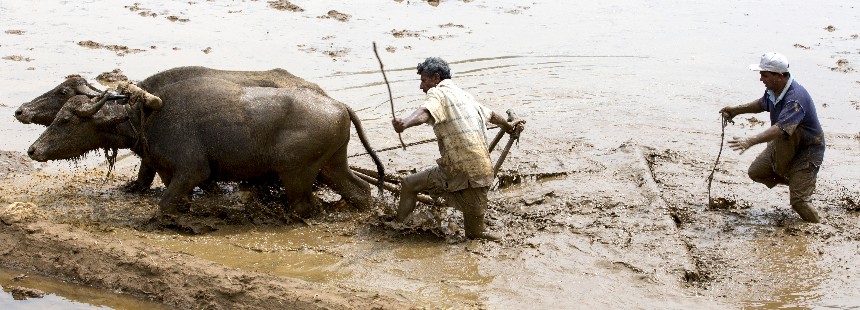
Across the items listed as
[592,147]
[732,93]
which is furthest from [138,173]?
[732,93]

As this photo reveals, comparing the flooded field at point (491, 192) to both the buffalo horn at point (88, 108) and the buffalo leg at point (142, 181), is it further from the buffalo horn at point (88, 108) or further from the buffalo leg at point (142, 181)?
the buffalo horn at point (88, 108)

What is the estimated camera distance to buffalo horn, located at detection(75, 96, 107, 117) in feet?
26.3

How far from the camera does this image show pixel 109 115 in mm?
8188

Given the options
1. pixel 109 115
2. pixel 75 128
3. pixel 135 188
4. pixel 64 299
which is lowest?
pixel 64 299

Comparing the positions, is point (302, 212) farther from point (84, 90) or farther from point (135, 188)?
point (84, 90)

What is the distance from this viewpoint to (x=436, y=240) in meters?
7.85

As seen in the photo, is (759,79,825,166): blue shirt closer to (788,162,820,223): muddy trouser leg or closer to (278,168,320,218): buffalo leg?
(788,162,820,223): muddy trouser leg

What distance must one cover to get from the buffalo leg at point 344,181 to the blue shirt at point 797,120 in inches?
130

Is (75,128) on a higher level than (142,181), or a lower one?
higher

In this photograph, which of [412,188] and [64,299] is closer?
[64,299]

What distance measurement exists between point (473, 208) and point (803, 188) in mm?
2781

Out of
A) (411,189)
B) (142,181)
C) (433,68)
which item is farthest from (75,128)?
(433,68)

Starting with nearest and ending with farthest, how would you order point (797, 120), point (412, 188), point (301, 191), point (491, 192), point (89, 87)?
point (412, 188), point (797, 120), point (301, 191), point (89, 87), point (491, 192)

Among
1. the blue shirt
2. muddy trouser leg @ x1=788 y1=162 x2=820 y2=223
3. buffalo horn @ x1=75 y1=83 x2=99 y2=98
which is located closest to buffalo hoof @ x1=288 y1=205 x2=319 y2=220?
buffalo horn @ x1=75 y1=83 x2=99 y2=98
